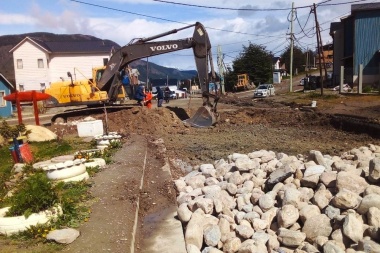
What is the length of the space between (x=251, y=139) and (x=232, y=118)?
17.4ft

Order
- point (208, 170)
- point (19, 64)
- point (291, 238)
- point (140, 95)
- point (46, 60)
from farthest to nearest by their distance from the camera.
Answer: point (19, 64), point (46, 60), point (140, 95), point (208, 170), point (291, 238)

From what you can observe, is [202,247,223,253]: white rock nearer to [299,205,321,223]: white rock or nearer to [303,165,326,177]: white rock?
[299,205,321,223]: white rock

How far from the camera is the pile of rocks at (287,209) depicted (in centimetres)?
564

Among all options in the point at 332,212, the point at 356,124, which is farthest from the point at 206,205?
the point at 356,124

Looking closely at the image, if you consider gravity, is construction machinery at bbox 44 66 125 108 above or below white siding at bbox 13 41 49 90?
below

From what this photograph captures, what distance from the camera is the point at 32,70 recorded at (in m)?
52.8

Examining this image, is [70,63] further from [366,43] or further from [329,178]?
[329,178]

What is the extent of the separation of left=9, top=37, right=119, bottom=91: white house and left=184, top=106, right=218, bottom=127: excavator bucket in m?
36.5

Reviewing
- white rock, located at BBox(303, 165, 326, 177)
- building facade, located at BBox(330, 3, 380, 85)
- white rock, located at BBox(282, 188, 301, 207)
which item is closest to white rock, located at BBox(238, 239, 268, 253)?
white rock, located at BBox(282, 188, 301, 207)

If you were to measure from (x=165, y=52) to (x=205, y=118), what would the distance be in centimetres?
370

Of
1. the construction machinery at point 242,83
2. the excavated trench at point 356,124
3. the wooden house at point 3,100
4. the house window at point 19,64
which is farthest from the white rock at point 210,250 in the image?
the construction machinery at point 242,83

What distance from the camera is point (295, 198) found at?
21.4ft

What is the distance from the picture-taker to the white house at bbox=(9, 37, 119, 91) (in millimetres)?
52719

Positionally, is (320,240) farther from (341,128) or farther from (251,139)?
(341,128)
